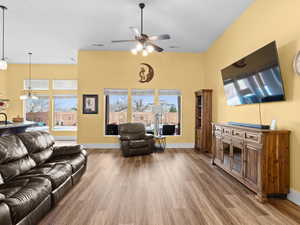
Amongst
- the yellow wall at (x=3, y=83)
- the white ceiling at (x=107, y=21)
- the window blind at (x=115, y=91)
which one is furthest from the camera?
the yellow wall at (x=3, y=83)

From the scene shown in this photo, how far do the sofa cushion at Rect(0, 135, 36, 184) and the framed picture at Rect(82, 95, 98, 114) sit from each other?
377cm

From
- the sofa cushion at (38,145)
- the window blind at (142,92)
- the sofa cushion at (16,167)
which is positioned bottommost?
the sofa cushion at (16,167)

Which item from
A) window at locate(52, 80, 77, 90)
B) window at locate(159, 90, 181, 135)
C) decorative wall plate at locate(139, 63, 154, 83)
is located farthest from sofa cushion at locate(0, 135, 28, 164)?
window at locate(52, 80, 77, 90)

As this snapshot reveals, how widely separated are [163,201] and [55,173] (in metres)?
1.62

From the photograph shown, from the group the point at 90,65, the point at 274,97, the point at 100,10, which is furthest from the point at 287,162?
the point at 90,65

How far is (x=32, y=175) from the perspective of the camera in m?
2.37

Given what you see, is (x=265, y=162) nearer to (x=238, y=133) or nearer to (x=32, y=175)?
(x=238, y=133)

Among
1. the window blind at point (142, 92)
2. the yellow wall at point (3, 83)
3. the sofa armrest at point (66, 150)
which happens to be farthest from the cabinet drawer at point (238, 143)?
the yellow wall at point (3, 83)

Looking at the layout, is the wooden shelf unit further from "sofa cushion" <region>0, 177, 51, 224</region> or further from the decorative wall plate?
"sofa cushion" <region>0, 177, 51, 224</region>

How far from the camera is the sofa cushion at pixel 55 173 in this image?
7.76ft

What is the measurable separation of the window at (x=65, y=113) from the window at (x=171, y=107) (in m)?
4.44

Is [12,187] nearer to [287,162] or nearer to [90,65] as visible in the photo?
[287,162]

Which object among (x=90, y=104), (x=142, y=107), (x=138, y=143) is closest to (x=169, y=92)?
(x=142, y=107)

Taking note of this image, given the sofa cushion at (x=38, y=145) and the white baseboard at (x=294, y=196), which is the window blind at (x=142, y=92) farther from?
the white baseboard at (x=294, y=196)
